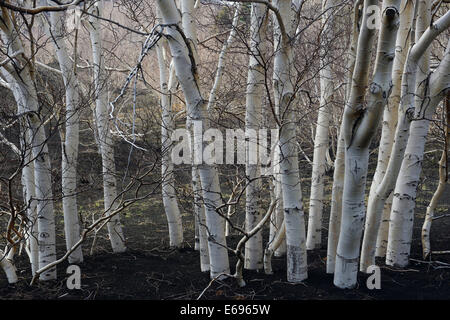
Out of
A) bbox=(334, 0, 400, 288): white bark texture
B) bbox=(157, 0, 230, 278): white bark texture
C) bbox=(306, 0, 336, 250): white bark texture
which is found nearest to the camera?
bbox=(334, 0, 400, 288): white bark texture

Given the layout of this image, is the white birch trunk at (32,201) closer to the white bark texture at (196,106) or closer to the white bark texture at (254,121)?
the white bark texture at (196,106)

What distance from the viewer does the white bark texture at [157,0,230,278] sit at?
3705 mm

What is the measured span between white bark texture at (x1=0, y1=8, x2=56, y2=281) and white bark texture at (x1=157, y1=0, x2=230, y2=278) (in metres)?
1.63

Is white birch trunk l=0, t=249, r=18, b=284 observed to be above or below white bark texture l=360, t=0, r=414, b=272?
below

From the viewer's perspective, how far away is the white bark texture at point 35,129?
4445 mm

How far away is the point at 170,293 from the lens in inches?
189

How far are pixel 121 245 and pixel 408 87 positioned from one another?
191 inches

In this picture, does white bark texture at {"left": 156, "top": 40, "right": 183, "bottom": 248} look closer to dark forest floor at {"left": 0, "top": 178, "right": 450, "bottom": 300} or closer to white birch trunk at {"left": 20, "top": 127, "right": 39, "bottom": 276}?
dark forest floor at {"left": 0, "top": 178, "right": 450, "bottom": 300}

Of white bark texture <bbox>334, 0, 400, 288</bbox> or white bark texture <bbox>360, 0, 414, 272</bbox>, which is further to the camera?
white bark texture <bbox>360, 0, 414, 272</bbox>

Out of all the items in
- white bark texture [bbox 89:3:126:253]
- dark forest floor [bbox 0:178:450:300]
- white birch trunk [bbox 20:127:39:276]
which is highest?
white bark texture [bbox 89:3:126:253]

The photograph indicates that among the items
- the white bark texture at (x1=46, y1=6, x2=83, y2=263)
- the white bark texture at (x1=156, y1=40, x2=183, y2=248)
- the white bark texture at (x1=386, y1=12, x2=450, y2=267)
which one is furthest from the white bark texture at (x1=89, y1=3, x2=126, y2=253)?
the white bark texture at (x1=386, y1=12, x2=450, y2=267)

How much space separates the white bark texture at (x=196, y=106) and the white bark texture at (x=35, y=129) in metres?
1.63

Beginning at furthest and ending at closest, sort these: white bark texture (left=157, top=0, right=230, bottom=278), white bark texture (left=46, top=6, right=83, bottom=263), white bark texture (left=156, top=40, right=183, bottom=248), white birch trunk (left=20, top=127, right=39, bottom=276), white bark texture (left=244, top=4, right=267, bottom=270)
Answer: white bark texture (left=156, top=40, right=183, bottom=248), white bark texture (left=46, top=6, right=83, bottom=263), white birch trunk (left=20, top=127, right=39, bottom=276), white bark texture (left=244, top=4, right=267, bottom=270), white bark texture (left=157, top=0, right=230, bottom=278)

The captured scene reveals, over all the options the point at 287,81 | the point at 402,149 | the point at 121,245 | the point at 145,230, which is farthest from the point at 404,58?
the point at 145,230
